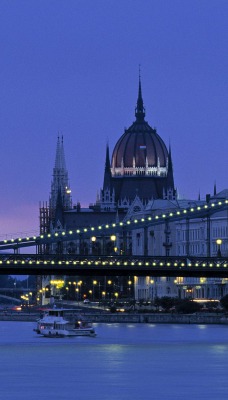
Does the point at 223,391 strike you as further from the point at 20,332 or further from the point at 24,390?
the point at 20,332

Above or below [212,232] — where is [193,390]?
below

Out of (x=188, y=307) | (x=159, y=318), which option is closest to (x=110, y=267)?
(x=159, y=318)

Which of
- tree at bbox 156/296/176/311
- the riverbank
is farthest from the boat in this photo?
tree at bbox 156/296/176/311

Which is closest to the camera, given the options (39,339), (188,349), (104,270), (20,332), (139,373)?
(139,373)

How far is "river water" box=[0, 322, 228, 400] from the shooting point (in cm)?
7662

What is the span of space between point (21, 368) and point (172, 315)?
258ft

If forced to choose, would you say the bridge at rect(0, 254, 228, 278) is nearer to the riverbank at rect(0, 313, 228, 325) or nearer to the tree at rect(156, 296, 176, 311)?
the riverbank at rect(0, 313, 228, 325)

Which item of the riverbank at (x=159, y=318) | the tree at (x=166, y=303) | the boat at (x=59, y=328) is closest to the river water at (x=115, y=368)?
the boat at (x=59, y=328)

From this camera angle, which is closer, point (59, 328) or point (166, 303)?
point (59, 328)

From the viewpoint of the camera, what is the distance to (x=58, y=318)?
423 ft

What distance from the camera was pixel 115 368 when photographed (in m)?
88.3

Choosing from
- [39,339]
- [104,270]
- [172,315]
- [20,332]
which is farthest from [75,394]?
[172,315]

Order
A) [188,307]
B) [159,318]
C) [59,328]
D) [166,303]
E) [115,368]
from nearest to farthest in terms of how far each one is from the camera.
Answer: [115,368], [59,328], [159,318], [188,307], [166,303]

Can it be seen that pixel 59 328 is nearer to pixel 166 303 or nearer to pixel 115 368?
pixel 115 368
